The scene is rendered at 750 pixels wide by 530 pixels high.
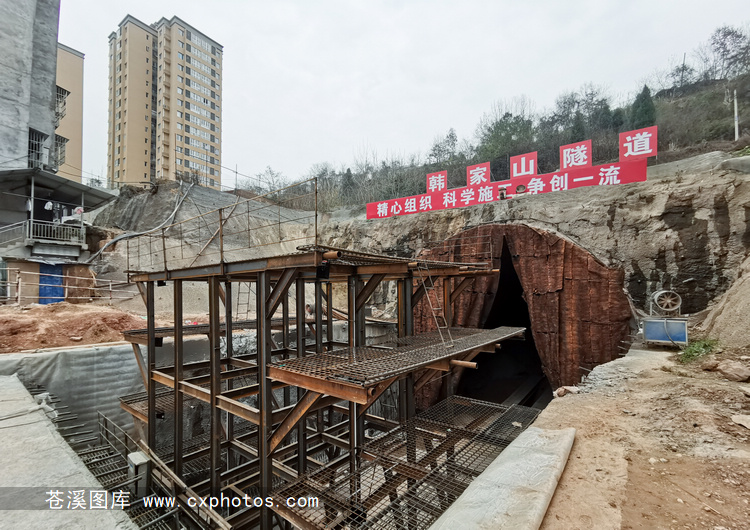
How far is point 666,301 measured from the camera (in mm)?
8242

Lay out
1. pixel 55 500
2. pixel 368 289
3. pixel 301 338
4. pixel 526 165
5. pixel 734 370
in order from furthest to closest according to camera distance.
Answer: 1. pixel 526 165
2. pixel 368 289
3. pixel 301 338
4. pixel 734 370
5. pixel 55 500

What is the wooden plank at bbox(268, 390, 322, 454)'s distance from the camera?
13.0 ft

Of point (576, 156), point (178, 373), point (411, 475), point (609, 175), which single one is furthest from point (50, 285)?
point (576, 156)

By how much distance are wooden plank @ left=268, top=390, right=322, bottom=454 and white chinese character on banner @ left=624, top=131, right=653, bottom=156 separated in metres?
13.3

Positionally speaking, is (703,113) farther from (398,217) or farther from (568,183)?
(398,217)

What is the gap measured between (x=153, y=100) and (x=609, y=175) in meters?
51.7

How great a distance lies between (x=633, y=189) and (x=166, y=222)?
2373cm

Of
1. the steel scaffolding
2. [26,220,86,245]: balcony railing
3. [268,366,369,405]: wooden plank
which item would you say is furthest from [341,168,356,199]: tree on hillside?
[268,366,369,405]: wooden plank

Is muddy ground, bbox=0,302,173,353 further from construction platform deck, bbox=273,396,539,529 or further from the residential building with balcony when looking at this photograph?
construction platform deck, bbox=273,396,539,529

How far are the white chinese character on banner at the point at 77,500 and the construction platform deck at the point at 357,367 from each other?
1980 millimetres

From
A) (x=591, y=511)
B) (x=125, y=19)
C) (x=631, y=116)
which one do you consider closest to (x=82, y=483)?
(x=591, y=511)

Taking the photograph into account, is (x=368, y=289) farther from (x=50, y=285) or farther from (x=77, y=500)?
(x=50, y=285)

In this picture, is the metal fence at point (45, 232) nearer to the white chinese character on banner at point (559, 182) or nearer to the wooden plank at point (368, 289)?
the wooden plank at point (368, 289)

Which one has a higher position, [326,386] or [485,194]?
[485,194]
